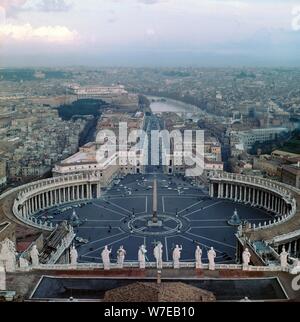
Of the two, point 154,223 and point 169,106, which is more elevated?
point 154,223

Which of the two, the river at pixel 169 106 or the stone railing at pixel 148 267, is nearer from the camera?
the stone railing at pixel 148 267

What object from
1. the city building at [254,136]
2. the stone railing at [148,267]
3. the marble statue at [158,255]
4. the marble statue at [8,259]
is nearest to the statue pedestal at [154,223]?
the stone railing at [148,267]

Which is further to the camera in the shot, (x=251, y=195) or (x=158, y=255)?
(x=251, y=195)

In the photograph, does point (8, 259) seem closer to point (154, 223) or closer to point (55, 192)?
point (154, 223)

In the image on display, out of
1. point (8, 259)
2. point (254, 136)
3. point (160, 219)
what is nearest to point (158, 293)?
point (8, 259)

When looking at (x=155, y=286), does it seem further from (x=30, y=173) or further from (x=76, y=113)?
(x=76, y=113)

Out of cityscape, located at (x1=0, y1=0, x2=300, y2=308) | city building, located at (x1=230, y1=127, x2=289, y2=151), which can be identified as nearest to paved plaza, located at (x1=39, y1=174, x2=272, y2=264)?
cityscape, located at (x1=0, y1=0, x2=300, y2=308)

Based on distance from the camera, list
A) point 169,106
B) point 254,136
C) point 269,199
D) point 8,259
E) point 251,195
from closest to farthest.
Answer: point 8,259 < point 269,199 < point 251,195 < point 254,136 < point 169,106

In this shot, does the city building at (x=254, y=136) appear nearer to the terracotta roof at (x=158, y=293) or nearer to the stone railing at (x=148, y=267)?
the stone railing at (x=148, y=267)
